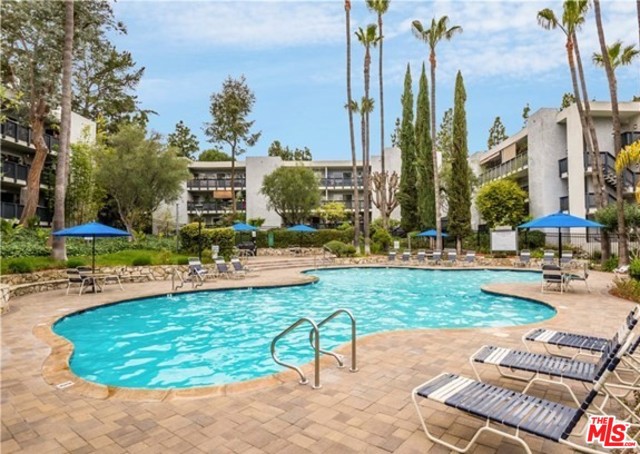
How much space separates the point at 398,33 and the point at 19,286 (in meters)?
26.2

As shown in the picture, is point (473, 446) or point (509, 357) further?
point (509, 357)

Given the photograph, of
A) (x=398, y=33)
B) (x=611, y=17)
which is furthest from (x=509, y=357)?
(x=398, y=33)

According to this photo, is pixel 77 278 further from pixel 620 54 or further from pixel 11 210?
pixel 620 54

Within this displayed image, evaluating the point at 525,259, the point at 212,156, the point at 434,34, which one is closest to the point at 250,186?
the point at 212,156

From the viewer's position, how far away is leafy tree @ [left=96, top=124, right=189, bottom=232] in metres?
22.1

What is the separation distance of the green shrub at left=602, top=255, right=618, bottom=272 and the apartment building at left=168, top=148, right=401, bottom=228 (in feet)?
71.8

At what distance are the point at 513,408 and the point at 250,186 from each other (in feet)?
123

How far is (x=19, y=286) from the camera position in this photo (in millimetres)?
11758

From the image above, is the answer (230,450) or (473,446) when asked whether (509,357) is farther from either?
(230,450)

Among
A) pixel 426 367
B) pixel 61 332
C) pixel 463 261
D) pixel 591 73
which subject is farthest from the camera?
pixel 463 261

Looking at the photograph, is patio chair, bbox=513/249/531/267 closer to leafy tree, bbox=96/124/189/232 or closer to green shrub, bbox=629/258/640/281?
green shrub, bbox=629/258/640/281

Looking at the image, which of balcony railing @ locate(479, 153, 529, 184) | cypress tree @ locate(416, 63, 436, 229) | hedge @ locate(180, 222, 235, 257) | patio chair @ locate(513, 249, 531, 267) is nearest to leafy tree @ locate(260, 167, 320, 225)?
cypress tree @ locate(416, 63, 436, 229)

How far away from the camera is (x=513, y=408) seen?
2887mm

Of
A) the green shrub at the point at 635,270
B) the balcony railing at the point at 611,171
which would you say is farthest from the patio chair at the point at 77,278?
the balcony railing at the point at 611,171
